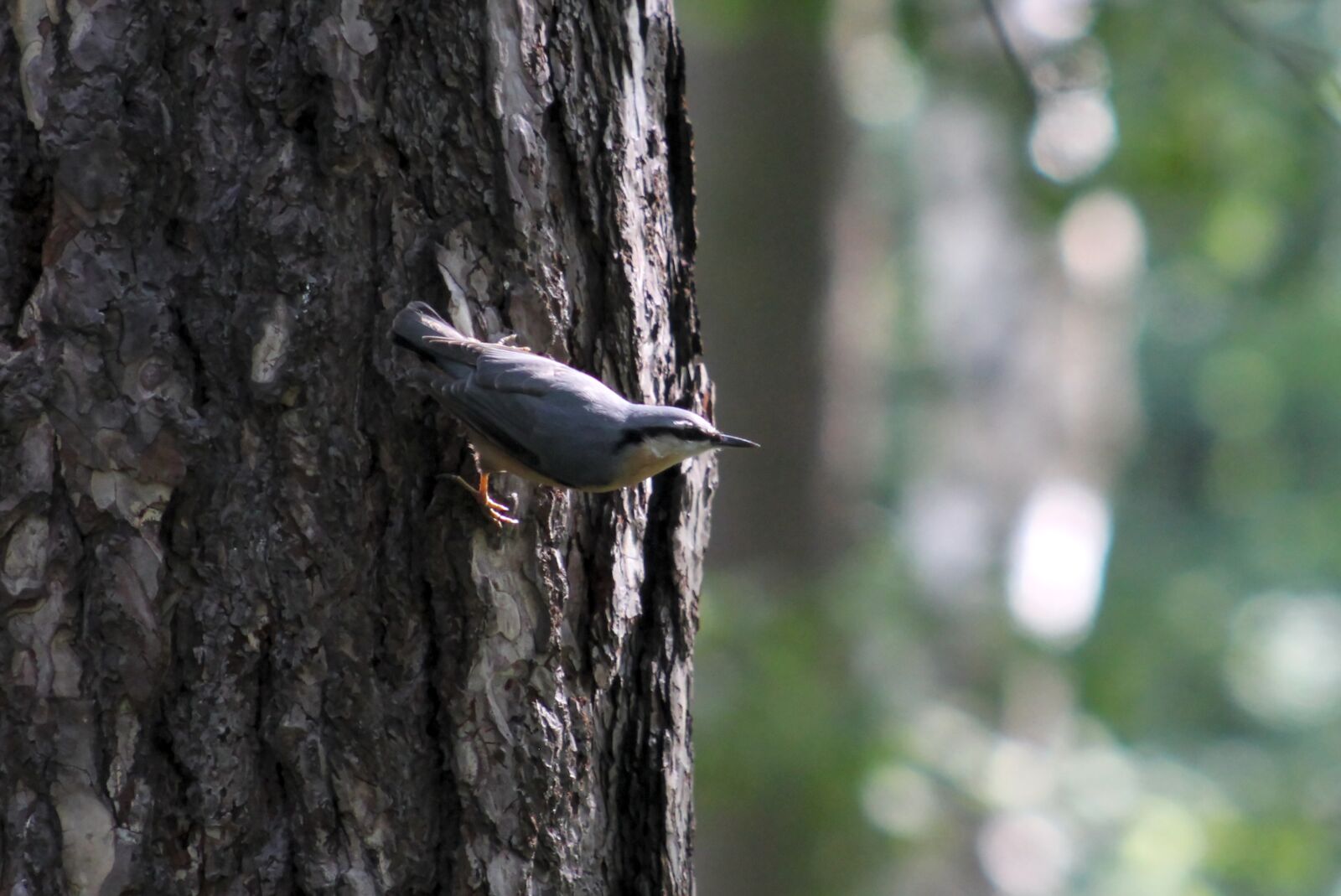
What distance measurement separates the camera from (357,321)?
1726 mm

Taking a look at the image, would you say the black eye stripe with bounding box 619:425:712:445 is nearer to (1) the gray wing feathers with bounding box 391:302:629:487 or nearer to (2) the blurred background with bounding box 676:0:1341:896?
(1) the gray wing feathers with bounding box 391:302:629:487

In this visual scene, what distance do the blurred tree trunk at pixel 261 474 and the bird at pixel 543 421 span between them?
53 mm

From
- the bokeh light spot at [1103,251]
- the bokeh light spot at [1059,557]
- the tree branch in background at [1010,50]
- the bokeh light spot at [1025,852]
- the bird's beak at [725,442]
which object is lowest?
the bird's beak at [725,442]

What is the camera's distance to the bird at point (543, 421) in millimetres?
1793

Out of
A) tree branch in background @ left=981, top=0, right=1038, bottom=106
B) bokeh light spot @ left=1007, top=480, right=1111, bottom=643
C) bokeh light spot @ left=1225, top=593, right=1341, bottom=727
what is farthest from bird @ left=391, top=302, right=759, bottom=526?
bokeh light spot @ left=1225, top=593, right=1341, bottom=727

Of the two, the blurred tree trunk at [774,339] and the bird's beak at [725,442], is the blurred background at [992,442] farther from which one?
the bird's beak at [725,442]

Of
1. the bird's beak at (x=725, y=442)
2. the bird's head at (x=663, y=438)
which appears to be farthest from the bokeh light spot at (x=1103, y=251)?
the bird's head at (x=663, y=438)

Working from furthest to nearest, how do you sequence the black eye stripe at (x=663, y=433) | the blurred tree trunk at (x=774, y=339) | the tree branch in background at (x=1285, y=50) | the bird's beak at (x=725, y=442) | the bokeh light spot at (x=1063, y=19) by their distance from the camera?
the blurred tree trunk at (x=774, y=339) < the bokeh light spot at (x=1063, y=19) < the tree branch in background at (x=1285, y=50) < the bird's beak at (x=725, y=442) < the black eye stripe at (x=663, y=433)

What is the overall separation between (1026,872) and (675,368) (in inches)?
233

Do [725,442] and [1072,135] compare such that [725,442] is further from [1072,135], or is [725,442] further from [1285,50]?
[1072,135]

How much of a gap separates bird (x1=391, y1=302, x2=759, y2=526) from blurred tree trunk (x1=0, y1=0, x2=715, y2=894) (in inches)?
2.1

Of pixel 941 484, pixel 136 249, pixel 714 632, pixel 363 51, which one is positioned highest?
pixel 941 484

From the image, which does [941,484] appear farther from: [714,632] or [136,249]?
[136,249]

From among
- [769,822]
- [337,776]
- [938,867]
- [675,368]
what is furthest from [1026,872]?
[337,776]
